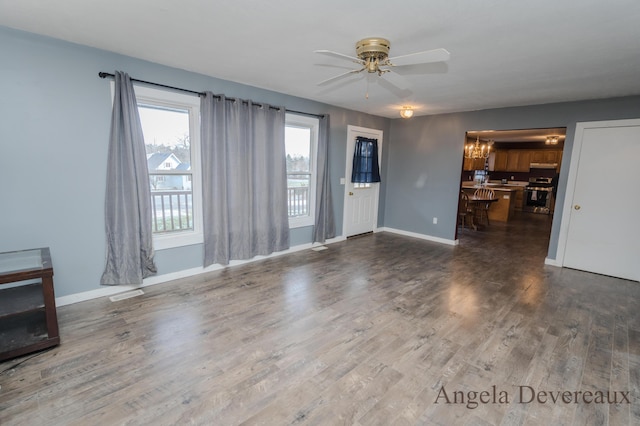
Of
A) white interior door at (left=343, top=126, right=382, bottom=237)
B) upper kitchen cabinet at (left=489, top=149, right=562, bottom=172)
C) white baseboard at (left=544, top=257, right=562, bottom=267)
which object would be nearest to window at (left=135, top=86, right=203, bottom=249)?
white interior door at (left=343, top=126, right=382, bottom=237)

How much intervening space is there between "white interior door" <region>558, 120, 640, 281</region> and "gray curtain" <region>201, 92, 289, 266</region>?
13.7ft

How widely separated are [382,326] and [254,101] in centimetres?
316

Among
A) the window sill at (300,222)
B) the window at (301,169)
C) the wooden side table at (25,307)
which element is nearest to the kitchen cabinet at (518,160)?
the window at (301,169)

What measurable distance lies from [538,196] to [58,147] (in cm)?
1168

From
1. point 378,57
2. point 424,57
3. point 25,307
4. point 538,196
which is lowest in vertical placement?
point 25,307

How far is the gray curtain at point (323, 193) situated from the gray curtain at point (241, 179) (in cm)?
75

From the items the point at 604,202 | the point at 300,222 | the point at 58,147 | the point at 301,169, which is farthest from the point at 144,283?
the point at 604,202

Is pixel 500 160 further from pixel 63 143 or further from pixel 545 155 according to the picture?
pixel 63 143

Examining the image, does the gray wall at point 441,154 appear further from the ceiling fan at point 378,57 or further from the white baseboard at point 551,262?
the ceiling fan at point 378,57

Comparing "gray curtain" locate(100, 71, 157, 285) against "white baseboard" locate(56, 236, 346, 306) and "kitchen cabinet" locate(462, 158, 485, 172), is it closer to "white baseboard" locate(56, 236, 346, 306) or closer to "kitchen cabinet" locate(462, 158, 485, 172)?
"white baseboard" locate(56, 236, 346, 306)

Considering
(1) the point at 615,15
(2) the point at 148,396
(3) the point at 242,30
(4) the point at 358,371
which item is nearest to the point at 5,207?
(2) the point at 148,396

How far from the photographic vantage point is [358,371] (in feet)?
6.86

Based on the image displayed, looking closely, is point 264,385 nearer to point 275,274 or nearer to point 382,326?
point 382,326

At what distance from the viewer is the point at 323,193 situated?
507 centimetres
